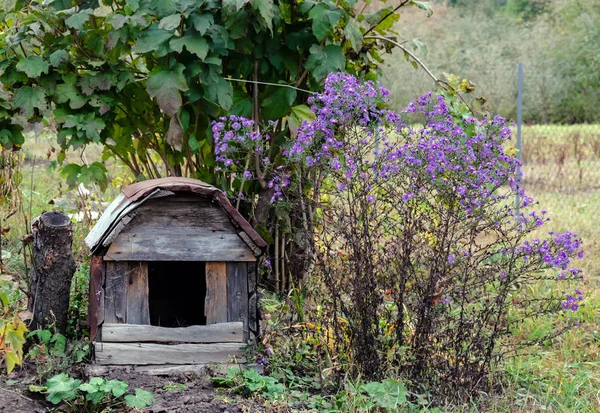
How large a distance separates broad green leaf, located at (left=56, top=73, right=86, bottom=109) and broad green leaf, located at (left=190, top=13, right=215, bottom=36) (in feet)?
2.76

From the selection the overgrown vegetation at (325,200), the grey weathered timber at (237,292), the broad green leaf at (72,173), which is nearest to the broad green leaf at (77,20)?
the overgrown vegetation at (325,200)

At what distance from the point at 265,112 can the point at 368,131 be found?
111 centimetres

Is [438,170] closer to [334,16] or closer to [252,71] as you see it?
[334,16]

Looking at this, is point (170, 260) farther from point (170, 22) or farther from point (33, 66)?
point (33, 66)

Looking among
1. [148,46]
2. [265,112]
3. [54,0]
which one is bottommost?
[265,112]

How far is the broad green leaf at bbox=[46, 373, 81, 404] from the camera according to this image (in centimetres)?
362

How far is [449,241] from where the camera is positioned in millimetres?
3658

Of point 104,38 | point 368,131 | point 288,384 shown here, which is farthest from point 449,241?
point 104,38

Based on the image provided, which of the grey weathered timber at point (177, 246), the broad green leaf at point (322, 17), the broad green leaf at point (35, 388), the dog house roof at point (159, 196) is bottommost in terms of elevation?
the broad green leaf at point (35, 388)

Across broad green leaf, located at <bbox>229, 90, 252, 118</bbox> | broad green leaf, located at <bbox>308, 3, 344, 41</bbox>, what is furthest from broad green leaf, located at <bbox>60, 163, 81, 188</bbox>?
broad green leaf, located at <bbox>308, 3, 344, 41</bbox>

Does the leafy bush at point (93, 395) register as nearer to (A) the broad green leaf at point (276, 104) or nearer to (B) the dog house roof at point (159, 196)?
(B) the dog house roof at point (159, 196)

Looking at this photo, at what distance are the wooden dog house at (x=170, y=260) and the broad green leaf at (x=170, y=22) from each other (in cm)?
82

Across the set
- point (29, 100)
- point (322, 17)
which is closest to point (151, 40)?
point (29, 100)

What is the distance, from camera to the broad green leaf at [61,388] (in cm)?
362
